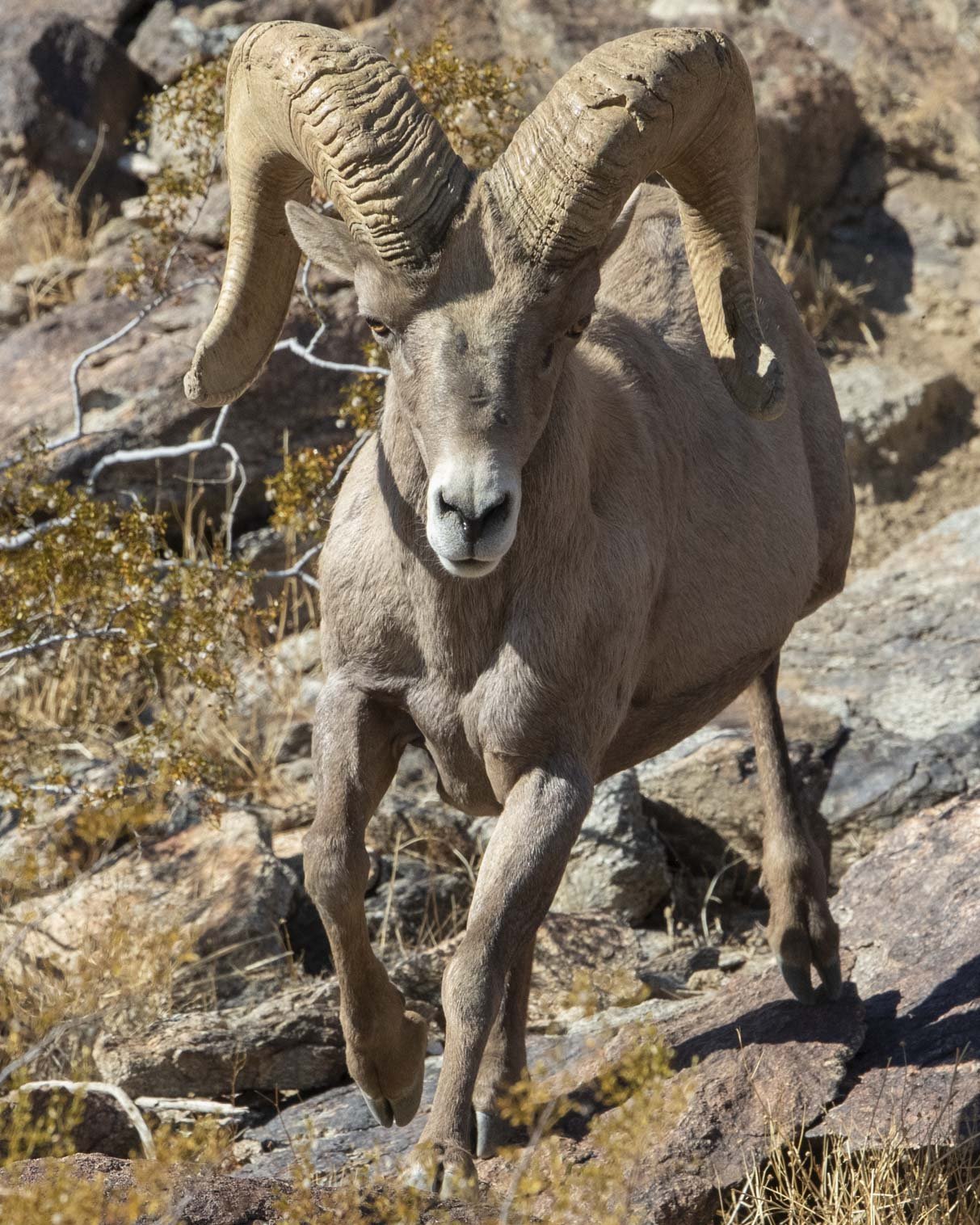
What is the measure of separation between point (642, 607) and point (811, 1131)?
62.4 inches

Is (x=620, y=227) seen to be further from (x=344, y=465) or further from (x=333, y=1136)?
(x=344, y=465)

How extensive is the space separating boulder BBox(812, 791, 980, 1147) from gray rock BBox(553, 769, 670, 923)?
0.99 m

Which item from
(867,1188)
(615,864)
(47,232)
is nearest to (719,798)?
(615,864)

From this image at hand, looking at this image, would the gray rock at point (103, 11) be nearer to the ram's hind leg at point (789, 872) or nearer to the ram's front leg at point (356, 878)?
the ram's hind leg at point (789, 872)

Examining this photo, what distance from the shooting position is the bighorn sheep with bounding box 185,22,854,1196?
3.84 m

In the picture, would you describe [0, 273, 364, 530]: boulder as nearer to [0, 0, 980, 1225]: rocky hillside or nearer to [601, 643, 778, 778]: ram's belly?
[0, 0, 980, 1225]: rocky hillside

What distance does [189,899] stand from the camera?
6758 mm

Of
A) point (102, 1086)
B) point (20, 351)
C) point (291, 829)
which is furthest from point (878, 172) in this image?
point (102, 1086)

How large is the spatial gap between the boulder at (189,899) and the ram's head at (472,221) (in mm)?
2982

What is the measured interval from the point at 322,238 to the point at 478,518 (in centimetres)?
116

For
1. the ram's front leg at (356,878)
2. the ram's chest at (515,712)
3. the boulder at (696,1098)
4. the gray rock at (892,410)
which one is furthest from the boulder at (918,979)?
the gray rock at (892,410)

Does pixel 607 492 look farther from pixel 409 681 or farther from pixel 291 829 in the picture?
pixel 291 829

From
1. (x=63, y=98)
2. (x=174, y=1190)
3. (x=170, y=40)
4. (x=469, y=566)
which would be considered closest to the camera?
(x=174, y=1190)

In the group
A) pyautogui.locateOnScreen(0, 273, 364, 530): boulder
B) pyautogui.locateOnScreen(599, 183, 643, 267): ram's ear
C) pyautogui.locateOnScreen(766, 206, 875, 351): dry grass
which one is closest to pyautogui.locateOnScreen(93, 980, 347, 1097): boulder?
pyautogui.locateOnScreen(599, 183, 643, 267): ram's ear
